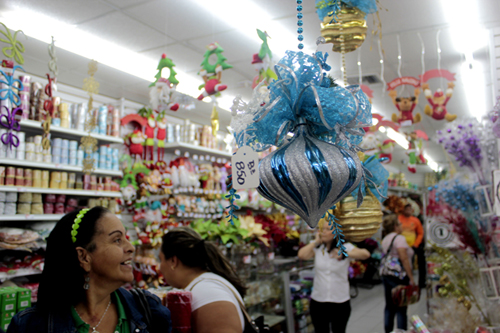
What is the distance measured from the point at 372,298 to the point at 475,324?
15.7 feet

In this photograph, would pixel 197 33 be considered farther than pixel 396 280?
No

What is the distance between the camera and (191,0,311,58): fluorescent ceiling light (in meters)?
2.89

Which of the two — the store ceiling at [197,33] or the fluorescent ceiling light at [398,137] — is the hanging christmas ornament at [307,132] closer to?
the store ceiling at [197,33]

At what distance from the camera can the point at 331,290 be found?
3.21 m

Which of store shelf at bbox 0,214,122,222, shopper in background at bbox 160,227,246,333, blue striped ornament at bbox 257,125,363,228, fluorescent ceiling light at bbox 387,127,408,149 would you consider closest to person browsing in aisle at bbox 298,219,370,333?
shopper in background at bbox 160,227,246,333

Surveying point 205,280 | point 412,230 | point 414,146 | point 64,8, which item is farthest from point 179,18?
point 412,230

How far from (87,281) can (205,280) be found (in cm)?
63

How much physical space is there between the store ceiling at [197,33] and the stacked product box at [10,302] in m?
1.74

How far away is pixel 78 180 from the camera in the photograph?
3387mm

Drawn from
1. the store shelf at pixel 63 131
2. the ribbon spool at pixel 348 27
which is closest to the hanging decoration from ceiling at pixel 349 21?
the ribbon spool at pixel 348 27

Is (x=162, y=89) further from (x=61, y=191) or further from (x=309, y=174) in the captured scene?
(x=309, y=174)

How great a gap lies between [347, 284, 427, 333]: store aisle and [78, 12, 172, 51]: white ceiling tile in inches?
157

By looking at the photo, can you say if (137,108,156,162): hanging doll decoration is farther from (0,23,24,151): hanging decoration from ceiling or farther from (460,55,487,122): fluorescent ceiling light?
(460,55,487,122): fluorescent ceiling light

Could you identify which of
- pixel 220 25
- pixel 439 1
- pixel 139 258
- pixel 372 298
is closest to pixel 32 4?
pixel 220 25
